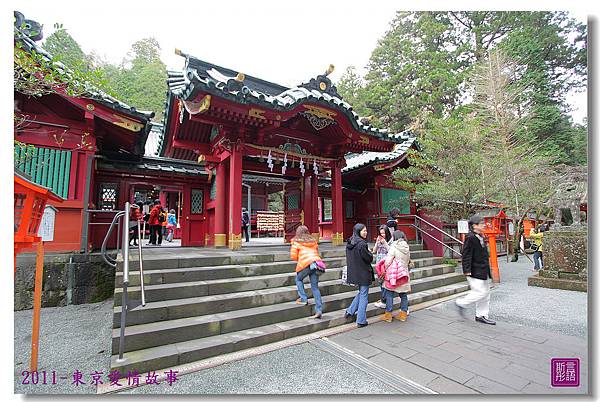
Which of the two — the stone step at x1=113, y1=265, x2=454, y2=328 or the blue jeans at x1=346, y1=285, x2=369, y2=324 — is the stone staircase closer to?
the stone step at x1=113, y1=265, x2=454, y2=328

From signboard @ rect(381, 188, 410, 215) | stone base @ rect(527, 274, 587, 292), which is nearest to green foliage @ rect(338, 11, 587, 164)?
signboard @ rect(381, 188, 410, 215)

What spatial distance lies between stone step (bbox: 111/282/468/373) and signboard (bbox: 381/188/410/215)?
6928mm

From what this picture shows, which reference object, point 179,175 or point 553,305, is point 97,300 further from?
point 553,305

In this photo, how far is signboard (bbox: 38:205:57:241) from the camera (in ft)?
19.1

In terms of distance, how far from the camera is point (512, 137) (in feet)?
51.7

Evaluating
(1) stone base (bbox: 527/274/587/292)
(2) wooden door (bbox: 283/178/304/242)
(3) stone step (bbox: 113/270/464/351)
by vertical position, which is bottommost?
(1) stone base (bbox: 527/274/587/292)

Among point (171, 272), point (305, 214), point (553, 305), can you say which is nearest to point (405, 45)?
point (305, 214)

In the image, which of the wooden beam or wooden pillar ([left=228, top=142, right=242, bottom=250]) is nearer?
wooden pillar ([left=228, top=142, right=242, bottom=250])

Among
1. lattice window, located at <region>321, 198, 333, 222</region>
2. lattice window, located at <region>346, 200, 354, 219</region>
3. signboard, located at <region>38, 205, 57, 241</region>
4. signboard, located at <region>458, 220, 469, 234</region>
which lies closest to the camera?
signboard, located at <region>38, 205, 57, 241</region>

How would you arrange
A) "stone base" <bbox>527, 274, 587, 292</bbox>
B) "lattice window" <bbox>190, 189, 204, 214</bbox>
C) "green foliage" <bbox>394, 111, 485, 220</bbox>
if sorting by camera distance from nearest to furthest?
"stone base" <bbox>527, 274, 587, 292</bbox>
"green foliage" <bbox>394, 111, 485, 220</bbox>
"lattice window" <bbox>190, 189, 204, 214</bbox>

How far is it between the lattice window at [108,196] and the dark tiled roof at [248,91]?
3.77 metres

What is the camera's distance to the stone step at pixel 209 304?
351 cm

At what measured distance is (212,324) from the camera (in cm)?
365

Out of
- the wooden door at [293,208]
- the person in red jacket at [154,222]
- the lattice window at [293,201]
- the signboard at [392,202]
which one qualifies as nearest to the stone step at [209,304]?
the wooden door at [293,208]
